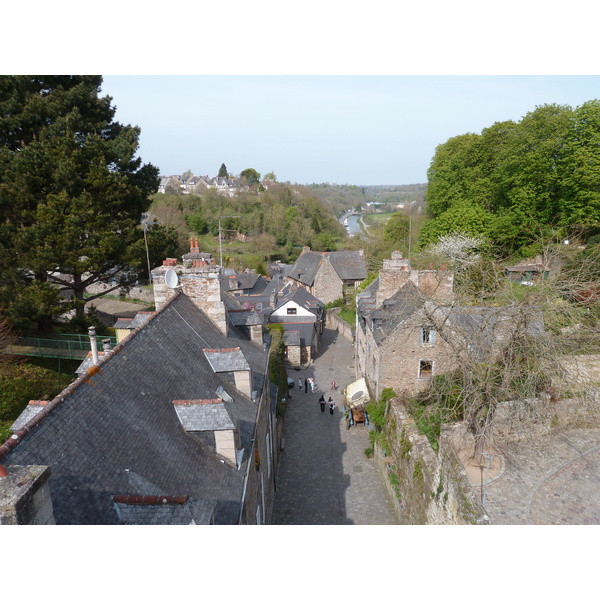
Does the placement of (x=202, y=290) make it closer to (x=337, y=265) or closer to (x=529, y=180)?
(x=529, y=180)

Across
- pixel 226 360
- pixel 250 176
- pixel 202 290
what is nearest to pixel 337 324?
pixel 202 290

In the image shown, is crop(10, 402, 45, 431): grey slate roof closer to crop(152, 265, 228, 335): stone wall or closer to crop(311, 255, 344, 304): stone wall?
crop(152, 265, 228, 335): stone wall

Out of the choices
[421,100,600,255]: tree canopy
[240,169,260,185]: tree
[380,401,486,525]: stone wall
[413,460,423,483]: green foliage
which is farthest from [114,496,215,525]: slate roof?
[240,169,260,185]: tree

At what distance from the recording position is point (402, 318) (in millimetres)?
19516

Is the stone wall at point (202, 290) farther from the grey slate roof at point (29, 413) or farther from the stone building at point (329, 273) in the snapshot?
the stone building at point (329, 273)

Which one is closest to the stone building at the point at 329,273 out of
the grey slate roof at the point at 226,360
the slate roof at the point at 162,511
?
the grey slate roof at the point at 226,360

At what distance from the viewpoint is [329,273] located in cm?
4825

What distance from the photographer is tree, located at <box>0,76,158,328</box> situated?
16.7 metres

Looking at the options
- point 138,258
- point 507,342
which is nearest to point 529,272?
point 507,342

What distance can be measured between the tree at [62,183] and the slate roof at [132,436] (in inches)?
335

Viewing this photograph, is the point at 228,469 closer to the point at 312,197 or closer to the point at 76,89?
the point at 76,89

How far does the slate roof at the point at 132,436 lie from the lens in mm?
5957

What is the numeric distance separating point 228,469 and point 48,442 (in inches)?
148

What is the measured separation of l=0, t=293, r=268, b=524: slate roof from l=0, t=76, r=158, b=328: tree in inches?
335
